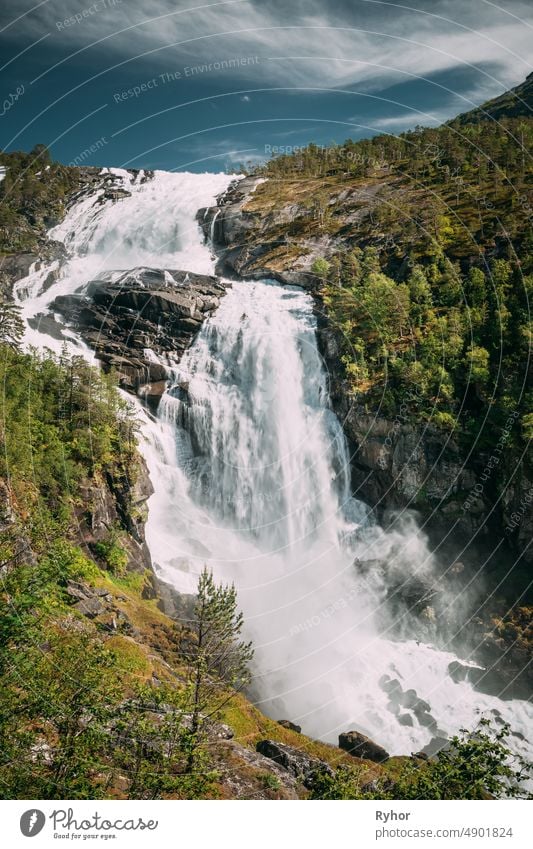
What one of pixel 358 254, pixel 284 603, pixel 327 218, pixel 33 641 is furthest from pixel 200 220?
pixel 33 641

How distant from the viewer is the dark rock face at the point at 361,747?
26.3 m

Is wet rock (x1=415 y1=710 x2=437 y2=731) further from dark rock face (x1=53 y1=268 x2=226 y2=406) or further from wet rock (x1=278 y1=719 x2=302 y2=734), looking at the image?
dark rock face (x1=53 y1=268 x2=226 y2=406)

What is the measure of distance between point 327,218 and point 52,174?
179 ft

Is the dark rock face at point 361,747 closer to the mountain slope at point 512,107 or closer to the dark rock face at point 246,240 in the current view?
the dark rock face at point 246,240

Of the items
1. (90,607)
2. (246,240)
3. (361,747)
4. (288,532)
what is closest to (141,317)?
(246,240)

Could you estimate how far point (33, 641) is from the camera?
14.3m

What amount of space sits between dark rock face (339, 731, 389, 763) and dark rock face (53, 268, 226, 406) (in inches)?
1114

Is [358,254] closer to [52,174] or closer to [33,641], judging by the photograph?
[33,641]

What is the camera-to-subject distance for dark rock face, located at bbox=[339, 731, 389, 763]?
26.3 metres

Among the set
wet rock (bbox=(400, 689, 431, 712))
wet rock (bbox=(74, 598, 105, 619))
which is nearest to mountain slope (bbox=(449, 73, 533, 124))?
wet rock (bbox=(400, 689, 431, 712))

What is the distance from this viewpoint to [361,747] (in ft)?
87.1

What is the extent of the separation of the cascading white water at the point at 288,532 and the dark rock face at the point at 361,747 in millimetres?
1425
